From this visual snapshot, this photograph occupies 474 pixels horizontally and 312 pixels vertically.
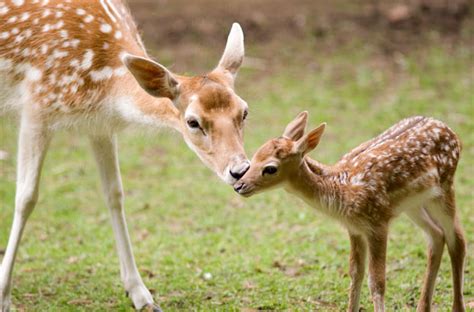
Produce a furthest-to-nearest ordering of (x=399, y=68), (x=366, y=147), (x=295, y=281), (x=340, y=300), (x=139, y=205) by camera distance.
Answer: (x=399, y=68) → (x=139, y=205) → (x=295, y=281) → (x=340, y=300) → (x=366, y=147)

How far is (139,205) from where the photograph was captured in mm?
9531

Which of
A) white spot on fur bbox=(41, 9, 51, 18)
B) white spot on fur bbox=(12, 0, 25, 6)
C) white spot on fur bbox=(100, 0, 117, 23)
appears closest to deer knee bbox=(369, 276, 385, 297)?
white spot on fur bbox=(100, 0, 117, 23)

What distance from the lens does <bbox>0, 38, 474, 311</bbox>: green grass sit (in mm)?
6969

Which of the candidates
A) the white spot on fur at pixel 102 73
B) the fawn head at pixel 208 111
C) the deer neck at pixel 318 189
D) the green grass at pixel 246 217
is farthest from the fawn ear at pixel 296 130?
the white spot on fur at pixel 102 73

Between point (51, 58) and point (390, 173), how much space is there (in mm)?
2546

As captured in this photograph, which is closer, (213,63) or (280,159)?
(280,159)

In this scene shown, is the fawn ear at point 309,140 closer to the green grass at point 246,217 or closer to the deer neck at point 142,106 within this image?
the deer neck at point 142,106

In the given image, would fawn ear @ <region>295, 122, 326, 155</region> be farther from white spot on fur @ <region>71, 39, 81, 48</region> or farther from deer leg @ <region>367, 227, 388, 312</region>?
white spot on fur @ <region>71, 39, 81, 48</region>

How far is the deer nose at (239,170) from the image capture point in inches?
215

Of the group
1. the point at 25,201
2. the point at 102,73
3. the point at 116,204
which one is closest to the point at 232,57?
the point at 102,73

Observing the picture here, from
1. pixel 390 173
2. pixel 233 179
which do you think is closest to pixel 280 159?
pixel 233 179

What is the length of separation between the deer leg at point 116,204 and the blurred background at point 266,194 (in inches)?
7.1

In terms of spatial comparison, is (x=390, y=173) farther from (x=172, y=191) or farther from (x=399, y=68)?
(x=399, y=68)

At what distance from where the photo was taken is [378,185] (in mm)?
5566
